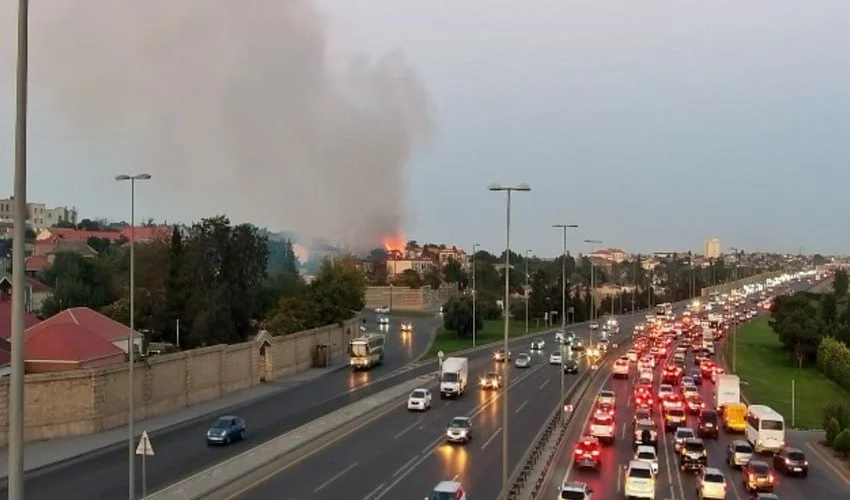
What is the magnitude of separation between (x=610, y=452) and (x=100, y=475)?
19.2 m

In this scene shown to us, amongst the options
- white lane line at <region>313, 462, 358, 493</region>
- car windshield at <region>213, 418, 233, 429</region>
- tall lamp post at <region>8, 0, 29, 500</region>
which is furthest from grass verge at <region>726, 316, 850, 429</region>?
tall lamp post at <region>8, 0, 29, 500</region>

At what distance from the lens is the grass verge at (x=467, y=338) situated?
8900cm

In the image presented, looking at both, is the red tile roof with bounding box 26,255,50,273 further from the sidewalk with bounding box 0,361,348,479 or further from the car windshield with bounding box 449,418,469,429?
the car windshield with bounding box 449,418,469,429

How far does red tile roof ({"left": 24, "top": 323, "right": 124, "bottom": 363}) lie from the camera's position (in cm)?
4812

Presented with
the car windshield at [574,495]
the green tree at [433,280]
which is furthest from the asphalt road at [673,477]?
the green tree at [433,280]

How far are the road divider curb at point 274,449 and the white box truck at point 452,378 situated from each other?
2.37m

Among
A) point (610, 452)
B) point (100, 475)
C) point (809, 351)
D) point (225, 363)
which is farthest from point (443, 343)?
point (100, 475)

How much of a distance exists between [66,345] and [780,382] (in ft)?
167

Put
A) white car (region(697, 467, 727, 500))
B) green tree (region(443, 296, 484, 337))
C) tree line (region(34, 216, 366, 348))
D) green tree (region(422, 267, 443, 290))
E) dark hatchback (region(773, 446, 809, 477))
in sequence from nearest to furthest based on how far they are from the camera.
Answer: white car (region(697, 467, 727, 500))
dark hatchback (region(773, 446, 809, 477))
tree line (region(34, 216, 366, 348))
green tree (region(443, 296, 484, 337))
green tree (region(422, 267, 443, 290))

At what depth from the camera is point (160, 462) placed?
32.6m

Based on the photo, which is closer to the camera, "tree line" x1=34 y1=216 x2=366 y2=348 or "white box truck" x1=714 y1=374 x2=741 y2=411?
"white box truck" x1=714 y1=374 x2=741 y2=411

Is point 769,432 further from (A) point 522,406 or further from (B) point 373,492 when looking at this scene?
(B) point 373,492

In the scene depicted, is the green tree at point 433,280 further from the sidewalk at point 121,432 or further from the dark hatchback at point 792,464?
the dark hatchback at point 792,464

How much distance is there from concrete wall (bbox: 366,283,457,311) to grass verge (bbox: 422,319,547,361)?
34490 millimetres
